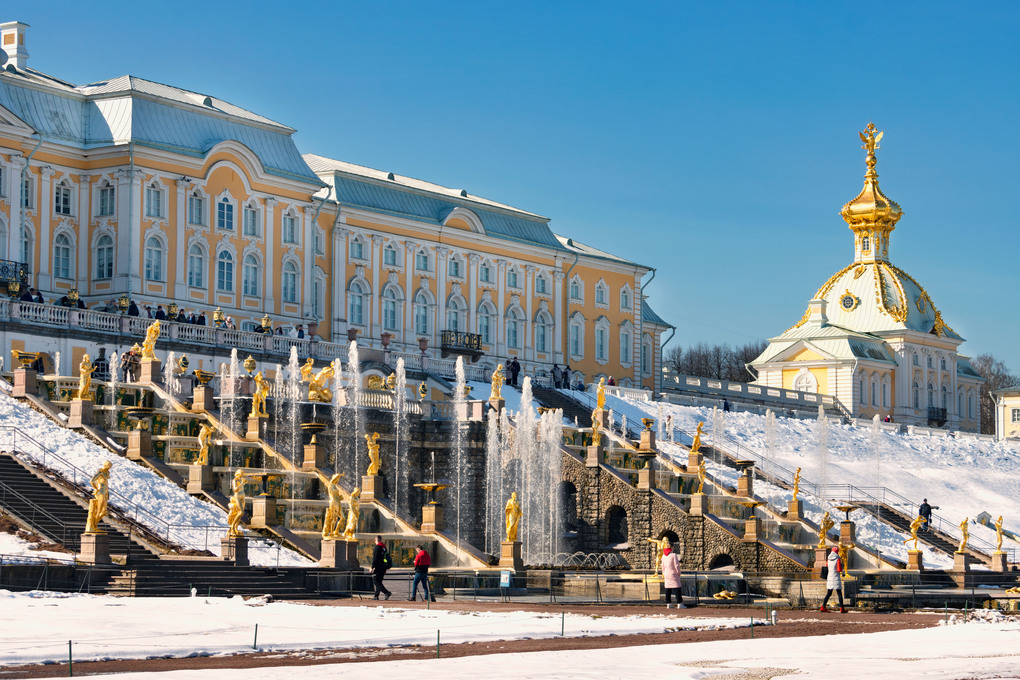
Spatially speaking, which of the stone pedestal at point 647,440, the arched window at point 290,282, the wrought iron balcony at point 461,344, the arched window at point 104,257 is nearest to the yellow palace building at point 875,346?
the wrought iron balcony at point 461,344

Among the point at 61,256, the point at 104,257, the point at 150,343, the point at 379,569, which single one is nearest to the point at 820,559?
the point at 379,569

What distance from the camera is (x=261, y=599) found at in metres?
28.0

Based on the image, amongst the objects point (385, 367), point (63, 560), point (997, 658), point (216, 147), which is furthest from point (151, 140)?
point (997, 658)

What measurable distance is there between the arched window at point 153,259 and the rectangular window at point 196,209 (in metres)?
1.84

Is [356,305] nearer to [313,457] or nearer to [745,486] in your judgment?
[745,486]

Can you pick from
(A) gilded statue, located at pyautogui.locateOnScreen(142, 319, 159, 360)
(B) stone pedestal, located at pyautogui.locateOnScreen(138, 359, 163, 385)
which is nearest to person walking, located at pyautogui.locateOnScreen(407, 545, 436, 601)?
(B) stone pedestal, located at pyautogui.locateOnScreen(138, 359, 163, 385)

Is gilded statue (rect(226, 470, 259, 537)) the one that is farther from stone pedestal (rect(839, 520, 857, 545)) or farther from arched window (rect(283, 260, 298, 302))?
arched window (rect(283, 260, 298, 302))

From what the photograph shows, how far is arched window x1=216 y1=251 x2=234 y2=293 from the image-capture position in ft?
198

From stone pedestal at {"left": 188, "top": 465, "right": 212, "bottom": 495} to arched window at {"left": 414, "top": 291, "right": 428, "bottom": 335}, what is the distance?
3264 centimetres

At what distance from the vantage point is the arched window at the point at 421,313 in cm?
7025

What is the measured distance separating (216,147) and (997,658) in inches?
1714

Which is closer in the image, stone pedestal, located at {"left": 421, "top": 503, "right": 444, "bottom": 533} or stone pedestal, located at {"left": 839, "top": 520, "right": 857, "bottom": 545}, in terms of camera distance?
stone pedestal, located at {"left": 421, "top": 503, "right": 444, "bottom": 533}

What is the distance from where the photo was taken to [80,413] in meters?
38.4

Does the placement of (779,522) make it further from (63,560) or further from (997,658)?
(997,658)
